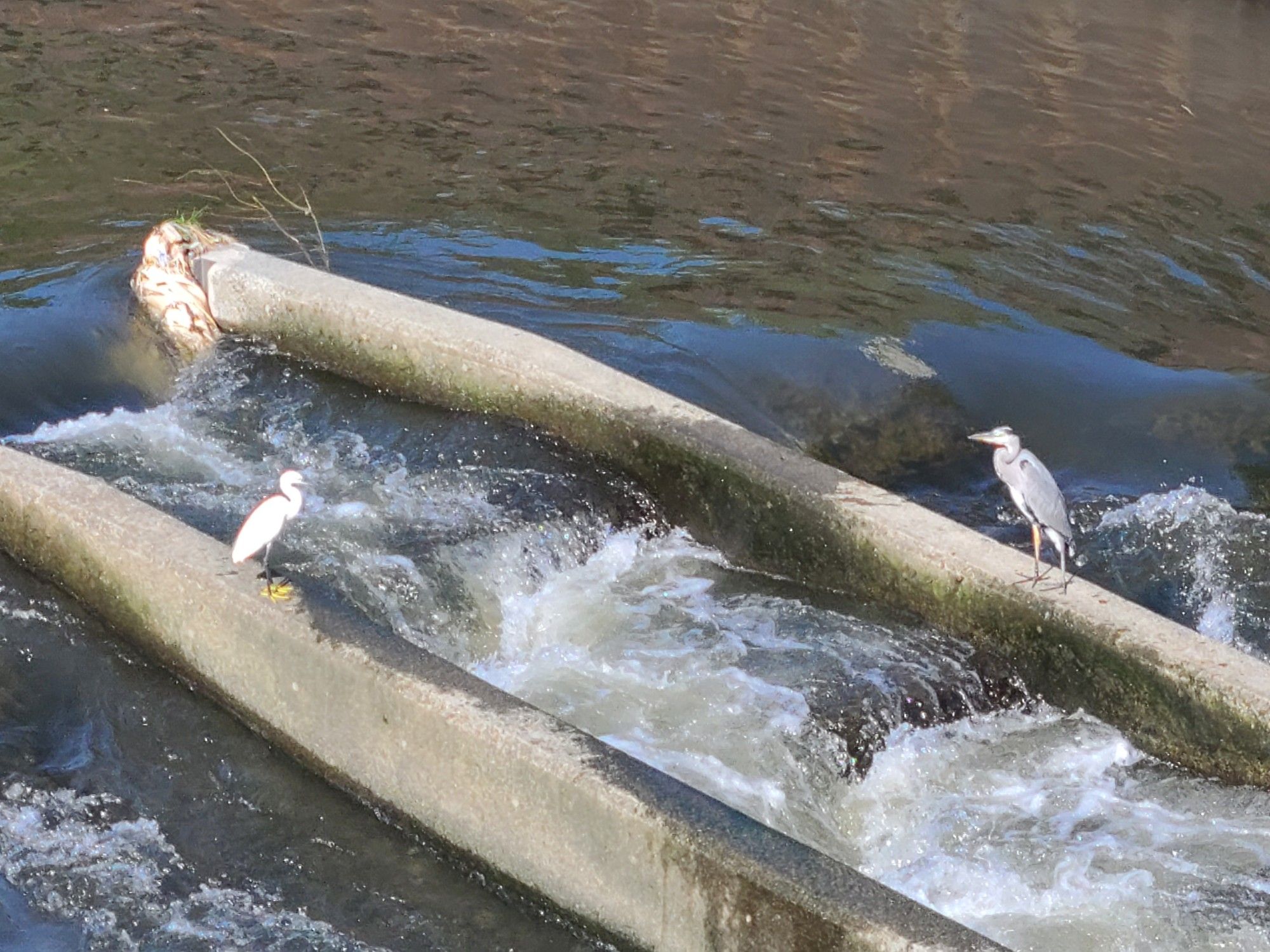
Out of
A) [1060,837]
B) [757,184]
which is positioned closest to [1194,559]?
[1060,837]

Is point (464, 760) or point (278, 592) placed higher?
point (278, 592)

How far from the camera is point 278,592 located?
15.1 feet

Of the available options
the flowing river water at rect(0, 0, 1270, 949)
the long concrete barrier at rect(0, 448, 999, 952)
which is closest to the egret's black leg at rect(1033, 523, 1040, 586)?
the flowing river water at rect(0, 0, 1270, 949)

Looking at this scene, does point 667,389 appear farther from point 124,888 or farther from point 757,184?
point 757,184

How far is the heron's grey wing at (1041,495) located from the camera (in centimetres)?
491

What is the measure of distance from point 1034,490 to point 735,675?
118cm

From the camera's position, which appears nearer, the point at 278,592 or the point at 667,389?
the point at 278,592

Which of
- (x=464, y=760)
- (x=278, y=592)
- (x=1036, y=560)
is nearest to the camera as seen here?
(x=464, y=760)

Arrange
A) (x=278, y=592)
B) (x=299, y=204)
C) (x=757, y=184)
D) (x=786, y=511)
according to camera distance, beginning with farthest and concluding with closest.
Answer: (x=757, y=184)
(x=299, y=204)
(x=786, y=511)
(x=278, y=592)

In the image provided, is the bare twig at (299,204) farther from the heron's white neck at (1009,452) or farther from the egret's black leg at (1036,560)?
the egret's black leg at (1036,560)

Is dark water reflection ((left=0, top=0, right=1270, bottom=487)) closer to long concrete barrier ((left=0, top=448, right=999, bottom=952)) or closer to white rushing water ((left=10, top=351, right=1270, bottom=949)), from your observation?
white rushing water ((left=10, top=351, right=1270, bottom=949))

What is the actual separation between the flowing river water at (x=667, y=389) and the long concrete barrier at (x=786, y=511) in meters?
0.11

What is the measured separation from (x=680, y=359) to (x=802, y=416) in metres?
0.76

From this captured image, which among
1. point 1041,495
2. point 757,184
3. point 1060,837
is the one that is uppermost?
point 1041,495
